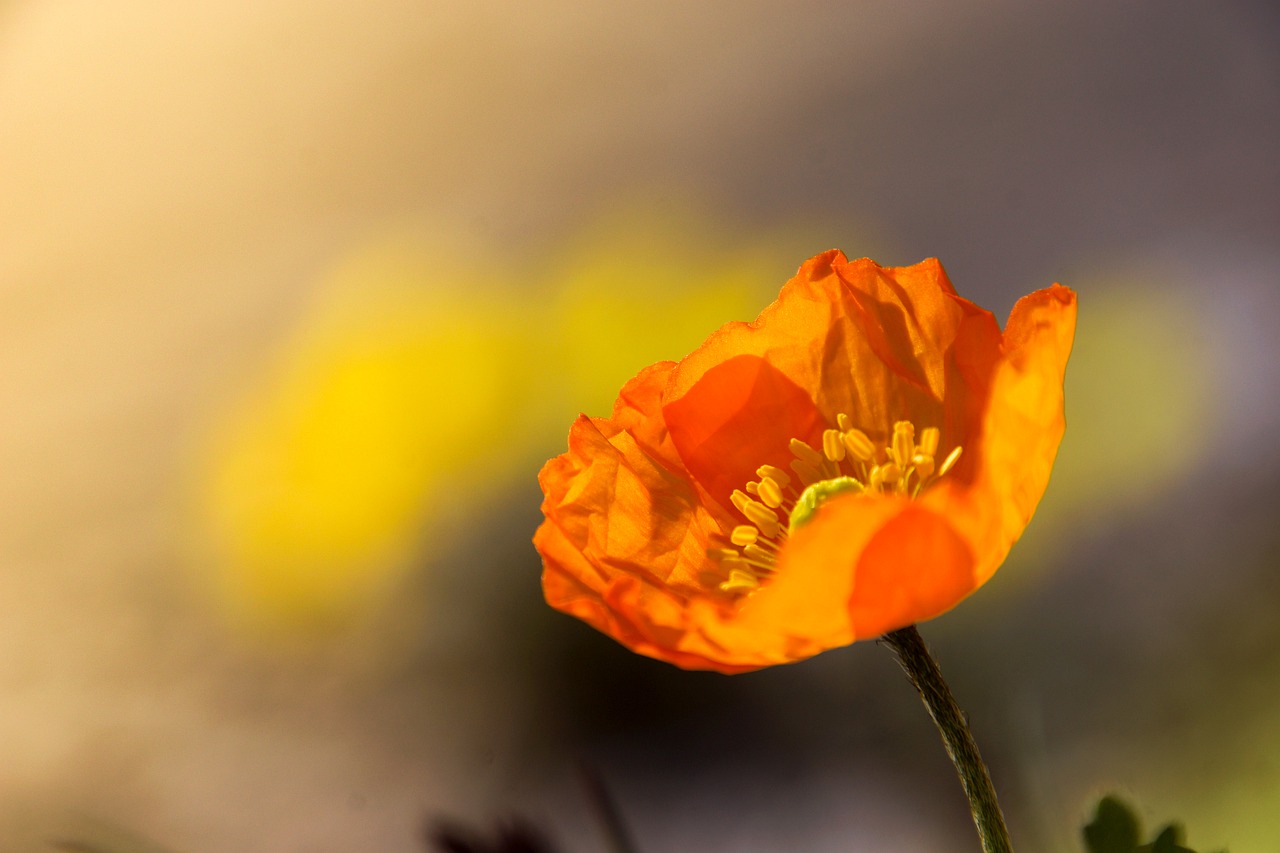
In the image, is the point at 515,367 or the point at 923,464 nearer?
the point at 923,464

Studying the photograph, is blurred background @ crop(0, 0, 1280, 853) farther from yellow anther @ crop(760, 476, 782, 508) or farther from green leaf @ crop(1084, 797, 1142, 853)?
yellow anther @ crop(760, 476, 782, 508)

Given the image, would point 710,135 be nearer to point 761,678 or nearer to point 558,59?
point 558,59

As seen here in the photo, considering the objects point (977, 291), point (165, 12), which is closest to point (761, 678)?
point (977, 291)

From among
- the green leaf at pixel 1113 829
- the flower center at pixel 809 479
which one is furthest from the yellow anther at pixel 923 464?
the green leaf at pixel 1113 829

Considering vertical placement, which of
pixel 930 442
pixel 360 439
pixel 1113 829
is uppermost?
pixel 360 439

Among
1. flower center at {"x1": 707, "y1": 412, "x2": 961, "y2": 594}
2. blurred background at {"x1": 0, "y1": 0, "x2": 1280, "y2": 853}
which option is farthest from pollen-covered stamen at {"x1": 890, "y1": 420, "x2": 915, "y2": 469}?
blurred background at {"x1": 0, "y1": 0, "x2": 1280, "y2": 853}

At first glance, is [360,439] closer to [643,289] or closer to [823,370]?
[643,289]

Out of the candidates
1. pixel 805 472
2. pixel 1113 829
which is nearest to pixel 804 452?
pixel 805 472

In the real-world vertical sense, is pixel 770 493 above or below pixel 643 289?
below
